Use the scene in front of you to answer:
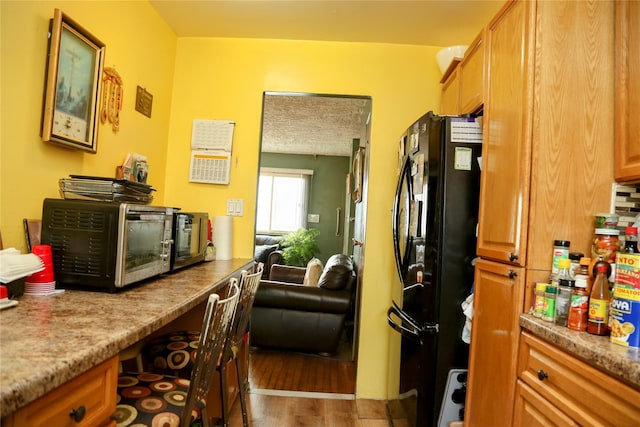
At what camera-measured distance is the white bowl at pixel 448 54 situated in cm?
236

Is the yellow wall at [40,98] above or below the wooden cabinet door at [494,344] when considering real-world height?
above

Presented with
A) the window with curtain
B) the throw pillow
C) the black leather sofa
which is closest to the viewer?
the black leather sofa

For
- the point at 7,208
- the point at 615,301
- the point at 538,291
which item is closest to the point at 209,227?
the point at 7,208

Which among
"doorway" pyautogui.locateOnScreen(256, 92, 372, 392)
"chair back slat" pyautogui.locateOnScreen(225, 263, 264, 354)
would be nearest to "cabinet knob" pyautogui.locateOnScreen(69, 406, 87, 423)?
"chair back slat" pyautogui.locateOnScreen(225, 263, 264, 354)

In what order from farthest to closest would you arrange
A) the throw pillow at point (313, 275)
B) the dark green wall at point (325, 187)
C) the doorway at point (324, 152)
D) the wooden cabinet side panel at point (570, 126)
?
the dark green wall at point (325, 187) < the doorway at point (324, 152) < the throw pillow at point (313, 275) < the wooden cabinet side panel at point (570, 126)

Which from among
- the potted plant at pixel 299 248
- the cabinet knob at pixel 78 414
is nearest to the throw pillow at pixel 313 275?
the potted plant at pixel 299 248

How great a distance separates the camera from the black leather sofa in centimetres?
314

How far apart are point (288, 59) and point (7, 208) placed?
191 cm

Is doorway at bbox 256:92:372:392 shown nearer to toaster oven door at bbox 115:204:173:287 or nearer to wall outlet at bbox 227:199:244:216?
wall outlet at bbox 227:199:244:216

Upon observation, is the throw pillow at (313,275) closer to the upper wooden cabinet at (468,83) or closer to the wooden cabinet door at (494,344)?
the upper wooden cabinet at (468,83)

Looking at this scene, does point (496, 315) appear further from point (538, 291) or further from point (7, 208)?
point (7, 208)

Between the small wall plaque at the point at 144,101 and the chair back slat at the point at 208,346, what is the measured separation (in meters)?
1.49

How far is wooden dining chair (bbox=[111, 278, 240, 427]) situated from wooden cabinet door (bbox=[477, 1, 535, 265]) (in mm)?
1009

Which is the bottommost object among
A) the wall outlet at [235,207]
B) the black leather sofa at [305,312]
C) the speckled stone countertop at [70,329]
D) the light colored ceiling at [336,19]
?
the black leather sofa at [305,312]
